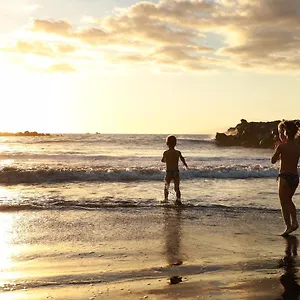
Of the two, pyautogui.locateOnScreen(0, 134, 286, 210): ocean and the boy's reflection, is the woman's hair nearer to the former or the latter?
the boy's reflection

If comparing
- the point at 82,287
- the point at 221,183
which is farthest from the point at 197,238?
the point at 221,183

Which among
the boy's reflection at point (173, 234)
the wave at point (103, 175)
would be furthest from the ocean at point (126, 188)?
the boy's reflection at point (173, 234)

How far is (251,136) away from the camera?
56375 millimetres

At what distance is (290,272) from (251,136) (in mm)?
52412

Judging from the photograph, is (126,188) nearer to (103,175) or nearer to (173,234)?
(103,175)

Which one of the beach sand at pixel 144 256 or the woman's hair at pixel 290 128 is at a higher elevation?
the woman's hair at pixel 290 128

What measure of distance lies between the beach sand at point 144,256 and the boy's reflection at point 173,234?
0.01m

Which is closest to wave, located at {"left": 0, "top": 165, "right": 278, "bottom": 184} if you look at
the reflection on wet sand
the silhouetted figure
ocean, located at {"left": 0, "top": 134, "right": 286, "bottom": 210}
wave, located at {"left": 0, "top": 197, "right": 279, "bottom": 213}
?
ocean, located at {"left": 0, "top": 134, "right": 286, "bottom": 210}

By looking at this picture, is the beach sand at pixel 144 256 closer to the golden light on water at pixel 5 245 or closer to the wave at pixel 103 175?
the golden light on water at pixel 5 245

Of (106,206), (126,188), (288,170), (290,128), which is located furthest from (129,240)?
(126,188)

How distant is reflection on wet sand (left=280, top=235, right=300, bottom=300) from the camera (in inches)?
172

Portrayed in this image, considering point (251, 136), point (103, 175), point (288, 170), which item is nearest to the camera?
point (288, 170)

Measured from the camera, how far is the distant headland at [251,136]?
170 ft

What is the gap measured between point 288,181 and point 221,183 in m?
9.29
